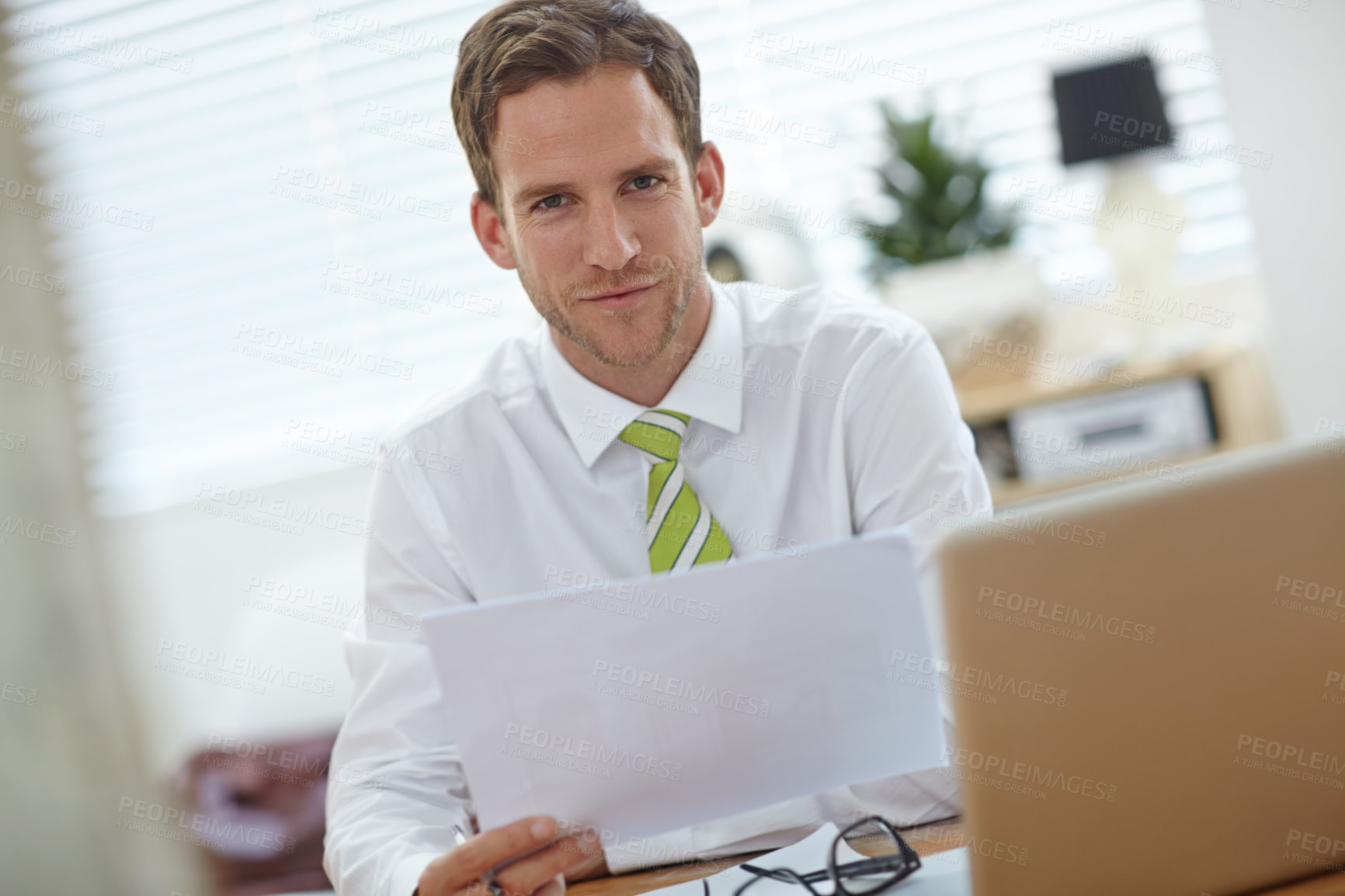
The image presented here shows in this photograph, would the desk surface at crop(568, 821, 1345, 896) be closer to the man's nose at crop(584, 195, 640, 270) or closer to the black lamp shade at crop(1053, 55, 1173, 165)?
the man's nose at crop(584, 195, 640, 270)

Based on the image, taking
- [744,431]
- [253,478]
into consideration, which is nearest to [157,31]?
[253,478]

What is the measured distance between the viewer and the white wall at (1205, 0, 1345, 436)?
2.52 m

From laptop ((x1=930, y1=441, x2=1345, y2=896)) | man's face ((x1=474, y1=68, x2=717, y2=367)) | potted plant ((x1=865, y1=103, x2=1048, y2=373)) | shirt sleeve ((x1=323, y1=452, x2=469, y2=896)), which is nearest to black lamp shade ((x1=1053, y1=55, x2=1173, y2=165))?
potted plant ((x1=865, y1=103, x2=1048, y2=373))

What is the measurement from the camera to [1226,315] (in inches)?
106

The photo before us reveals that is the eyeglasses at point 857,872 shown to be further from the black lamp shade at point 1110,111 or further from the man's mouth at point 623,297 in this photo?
the black lamp shade at point 1110,111

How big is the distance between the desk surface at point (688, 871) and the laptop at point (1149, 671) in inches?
12.2

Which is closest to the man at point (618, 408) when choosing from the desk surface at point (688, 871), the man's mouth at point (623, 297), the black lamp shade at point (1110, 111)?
the man's mouth at point (623, 297)

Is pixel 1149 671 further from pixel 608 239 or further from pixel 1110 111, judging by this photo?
pixel 1110 111

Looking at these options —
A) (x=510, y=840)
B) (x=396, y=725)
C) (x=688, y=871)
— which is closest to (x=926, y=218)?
(x=396, y=725)

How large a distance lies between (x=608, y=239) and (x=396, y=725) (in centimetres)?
62

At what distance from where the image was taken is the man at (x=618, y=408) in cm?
134

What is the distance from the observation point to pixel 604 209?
1369 millimetres

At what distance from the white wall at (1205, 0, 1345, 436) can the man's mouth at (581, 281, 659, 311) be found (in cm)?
181

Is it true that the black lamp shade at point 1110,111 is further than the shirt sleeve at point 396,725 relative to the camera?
Yes
